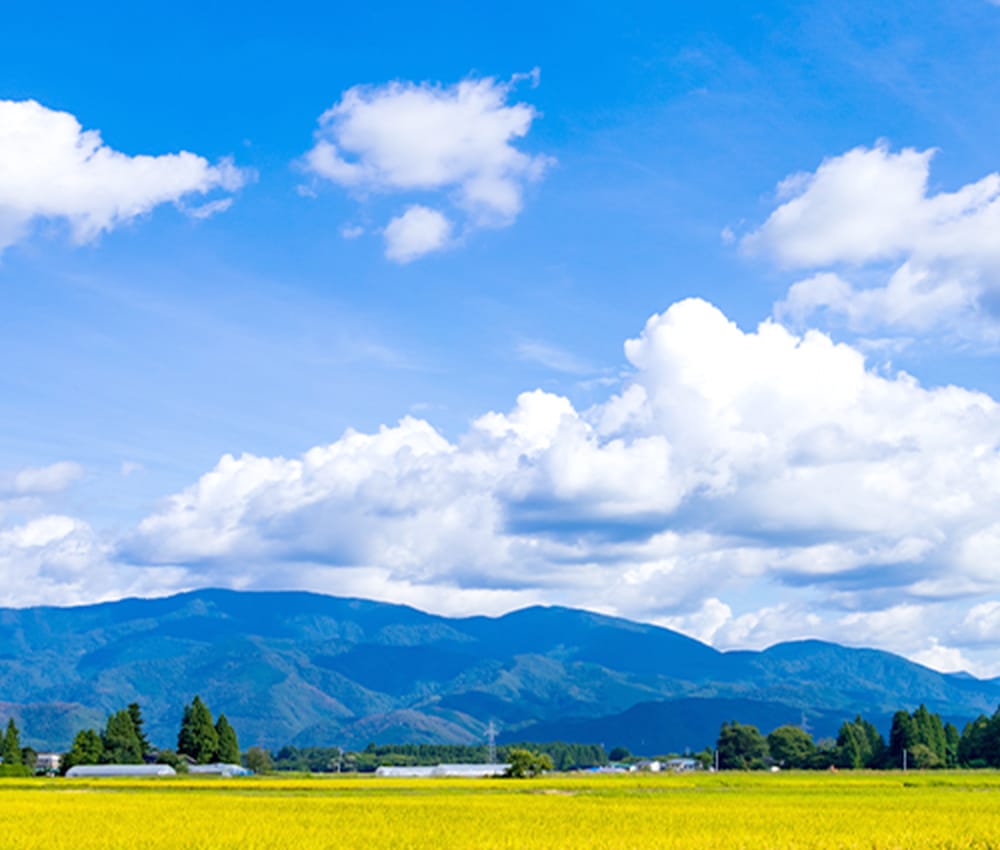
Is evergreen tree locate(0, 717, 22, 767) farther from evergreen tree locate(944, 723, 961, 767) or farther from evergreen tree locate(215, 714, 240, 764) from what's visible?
evergreen tree locate(944, 723, 961, 767)

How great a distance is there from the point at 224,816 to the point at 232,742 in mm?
111394

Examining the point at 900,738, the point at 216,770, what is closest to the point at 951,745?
the point at 900,738

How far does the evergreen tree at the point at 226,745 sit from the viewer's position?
162 meters

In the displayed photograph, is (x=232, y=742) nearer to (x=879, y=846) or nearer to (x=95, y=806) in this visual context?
(x=95, y=806)

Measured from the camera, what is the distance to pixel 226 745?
16425 centimetres

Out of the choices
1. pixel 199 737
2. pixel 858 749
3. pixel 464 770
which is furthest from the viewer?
pixel 858 749

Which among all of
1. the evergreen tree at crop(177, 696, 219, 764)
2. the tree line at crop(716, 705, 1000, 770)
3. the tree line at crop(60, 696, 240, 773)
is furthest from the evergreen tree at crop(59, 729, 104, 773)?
the tree line at crop(716, 705, 1000, 770)

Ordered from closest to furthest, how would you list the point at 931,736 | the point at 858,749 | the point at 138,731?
the point at 138,731 → the point at 931,736 → the point at 858,749

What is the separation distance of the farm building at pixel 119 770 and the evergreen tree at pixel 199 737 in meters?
10.5

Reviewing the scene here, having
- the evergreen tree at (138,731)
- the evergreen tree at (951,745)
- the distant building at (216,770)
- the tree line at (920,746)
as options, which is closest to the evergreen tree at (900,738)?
the tree line at (920,746)

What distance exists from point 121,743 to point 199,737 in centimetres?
1017

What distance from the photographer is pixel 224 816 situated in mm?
59438

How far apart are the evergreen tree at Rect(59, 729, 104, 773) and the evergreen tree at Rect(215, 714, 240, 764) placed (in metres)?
15.6

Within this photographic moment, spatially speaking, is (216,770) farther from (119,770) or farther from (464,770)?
(464,770)
